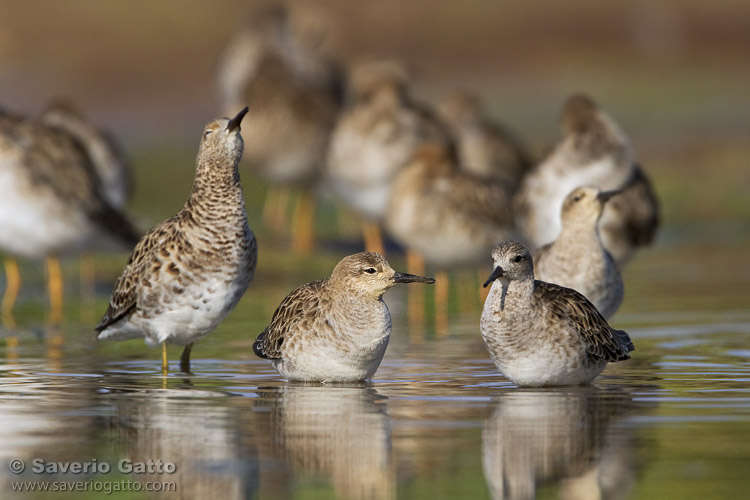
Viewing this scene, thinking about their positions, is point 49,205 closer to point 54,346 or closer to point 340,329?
point 54,346

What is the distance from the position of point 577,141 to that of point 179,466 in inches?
343

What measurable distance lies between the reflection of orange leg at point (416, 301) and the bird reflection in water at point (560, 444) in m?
3.76

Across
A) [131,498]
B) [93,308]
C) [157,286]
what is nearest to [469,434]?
[131,498]

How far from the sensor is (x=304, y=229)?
21.7 m

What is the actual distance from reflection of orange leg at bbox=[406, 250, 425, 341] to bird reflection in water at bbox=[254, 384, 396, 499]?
3.46 metres

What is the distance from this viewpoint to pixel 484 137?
21.3 metres

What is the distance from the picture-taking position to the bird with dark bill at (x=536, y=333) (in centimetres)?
982

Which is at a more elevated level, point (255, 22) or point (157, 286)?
point (255, 22)

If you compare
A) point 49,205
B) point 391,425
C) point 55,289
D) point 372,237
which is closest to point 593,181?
point 49,205

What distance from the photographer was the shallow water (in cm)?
723

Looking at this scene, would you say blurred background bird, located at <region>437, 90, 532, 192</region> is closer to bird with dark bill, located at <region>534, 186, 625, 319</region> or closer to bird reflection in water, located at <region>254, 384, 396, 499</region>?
bird with dark bill, located at <region>534, 186, 625, 319</region>

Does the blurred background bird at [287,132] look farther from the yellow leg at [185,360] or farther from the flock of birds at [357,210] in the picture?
the yellow leg at [185,360]

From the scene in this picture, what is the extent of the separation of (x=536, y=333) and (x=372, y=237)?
10864mm

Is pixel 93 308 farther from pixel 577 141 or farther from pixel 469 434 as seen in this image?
pixel 469 434
